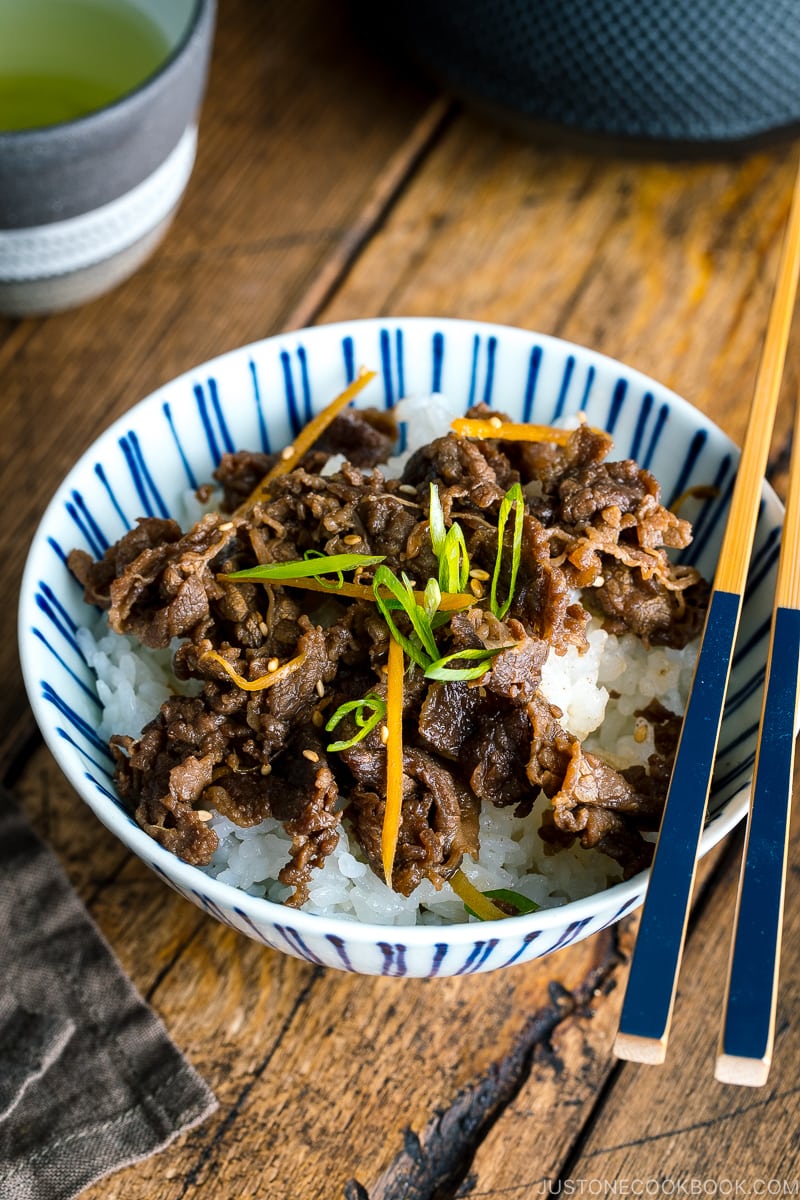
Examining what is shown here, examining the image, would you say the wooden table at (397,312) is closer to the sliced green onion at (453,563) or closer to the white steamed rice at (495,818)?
the white steamed rice at (495,818)

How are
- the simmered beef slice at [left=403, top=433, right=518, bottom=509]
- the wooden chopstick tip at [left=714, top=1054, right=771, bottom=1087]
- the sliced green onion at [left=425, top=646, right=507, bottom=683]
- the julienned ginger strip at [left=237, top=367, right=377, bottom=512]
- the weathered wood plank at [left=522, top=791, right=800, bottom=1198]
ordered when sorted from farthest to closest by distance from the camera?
the julienned ginger strip at [left=237, top=367, right=377, bottom=512]
the weathered wood plank at [left=522, top=791, right=800, bottom=1198]
the simmered beef slice at [left=403, top=433, right=518, bottom=509]
the sliced green onion at [left=425, top=646, right=507, bottom=683]
the wooden chopstick tip at [left=714, top=1054, right=771, bottom=1087]

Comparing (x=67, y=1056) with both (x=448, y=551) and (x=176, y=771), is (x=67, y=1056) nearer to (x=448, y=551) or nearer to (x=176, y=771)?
(x=176, y=771)

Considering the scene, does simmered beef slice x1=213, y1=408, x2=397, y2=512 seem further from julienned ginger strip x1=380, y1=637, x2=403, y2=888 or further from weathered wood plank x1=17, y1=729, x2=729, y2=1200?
weathered wood plank x1=17, y1=729, x2=729, y2=1200

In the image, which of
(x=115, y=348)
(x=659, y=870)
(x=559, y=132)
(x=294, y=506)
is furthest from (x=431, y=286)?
(x=659, y=870)

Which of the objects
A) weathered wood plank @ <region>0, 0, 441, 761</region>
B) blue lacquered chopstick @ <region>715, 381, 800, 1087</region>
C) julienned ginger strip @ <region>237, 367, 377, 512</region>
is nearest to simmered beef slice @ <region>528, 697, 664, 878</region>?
blue lacquered chopstick @ <region>715, 381, 800, 1087</region>

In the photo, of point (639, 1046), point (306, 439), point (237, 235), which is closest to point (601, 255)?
point (237, 235)
